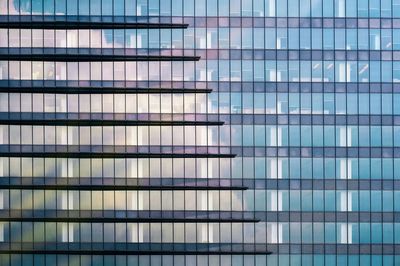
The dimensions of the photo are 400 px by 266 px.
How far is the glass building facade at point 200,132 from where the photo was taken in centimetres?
4409

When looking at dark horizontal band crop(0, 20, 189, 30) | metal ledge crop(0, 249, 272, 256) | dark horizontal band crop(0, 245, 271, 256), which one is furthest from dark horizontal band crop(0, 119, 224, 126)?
metal ledge crop(0, 249, 272, 256)

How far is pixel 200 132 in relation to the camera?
4428 cm

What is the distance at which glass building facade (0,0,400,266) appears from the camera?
44094mm

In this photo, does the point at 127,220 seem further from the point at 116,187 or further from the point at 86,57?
the point at 86,57

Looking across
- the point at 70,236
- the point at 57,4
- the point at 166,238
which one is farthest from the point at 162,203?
the point at 57,4

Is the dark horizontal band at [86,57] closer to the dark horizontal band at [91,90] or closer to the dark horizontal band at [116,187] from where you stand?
the dark horizontal band at [91,90]

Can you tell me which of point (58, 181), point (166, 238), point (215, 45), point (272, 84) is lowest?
point (166, 238)

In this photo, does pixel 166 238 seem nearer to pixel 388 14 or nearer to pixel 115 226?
pixel 115 226

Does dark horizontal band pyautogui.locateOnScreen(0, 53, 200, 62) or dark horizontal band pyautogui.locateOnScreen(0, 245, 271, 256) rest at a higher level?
dark horizontal band pyautogui.locateOnScreen(0, 53, 200, 62)

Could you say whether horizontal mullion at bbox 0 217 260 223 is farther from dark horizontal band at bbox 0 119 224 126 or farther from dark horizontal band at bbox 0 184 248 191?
dark horizontal band at bbox 0 119 224 126

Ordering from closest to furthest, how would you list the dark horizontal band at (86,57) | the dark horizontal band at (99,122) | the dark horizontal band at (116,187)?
the dark horizontal band at (86,57) < the dark horizontal band at (99,122) < the dark horizontal band at (116,187)

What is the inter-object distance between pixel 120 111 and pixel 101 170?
15.0 feet

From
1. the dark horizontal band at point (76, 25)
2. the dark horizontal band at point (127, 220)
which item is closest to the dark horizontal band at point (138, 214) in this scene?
the dark horizontal band at point (127, 220)

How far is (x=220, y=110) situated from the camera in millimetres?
44219
